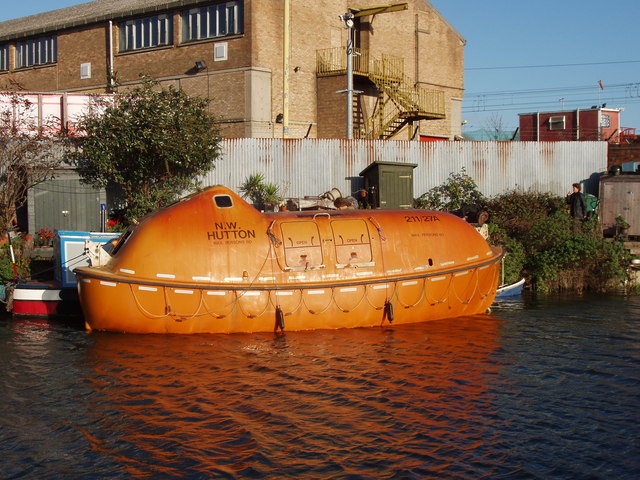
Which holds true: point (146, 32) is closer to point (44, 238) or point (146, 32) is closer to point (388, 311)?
point (44, 238)

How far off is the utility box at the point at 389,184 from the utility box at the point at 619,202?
6.47 m

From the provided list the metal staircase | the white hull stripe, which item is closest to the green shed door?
the white hull stripe

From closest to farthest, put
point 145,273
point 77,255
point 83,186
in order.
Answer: point 145,273
point 77,255
point 83,186

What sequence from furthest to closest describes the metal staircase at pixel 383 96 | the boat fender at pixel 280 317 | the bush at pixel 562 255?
the metal staircase at pixel 383 96, the bush at pixel 562 255, the boat fender at pixel 280 317

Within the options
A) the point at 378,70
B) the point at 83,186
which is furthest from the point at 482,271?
the point at 378,70

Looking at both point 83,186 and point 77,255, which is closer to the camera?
point 77,255

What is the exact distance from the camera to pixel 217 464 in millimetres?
7840

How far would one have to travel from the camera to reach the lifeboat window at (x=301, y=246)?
44.2ft

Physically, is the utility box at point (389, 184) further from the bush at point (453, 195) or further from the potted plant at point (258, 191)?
the potted plant at point (258, 191)

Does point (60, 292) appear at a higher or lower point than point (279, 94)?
lower

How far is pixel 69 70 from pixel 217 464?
102 ft

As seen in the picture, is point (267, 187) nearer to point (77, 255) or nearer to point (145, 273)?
point (77, 255)

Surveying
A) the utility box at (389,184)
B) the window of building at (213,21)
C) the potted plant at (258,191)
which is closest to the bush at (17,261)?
the potted plant at (258,191)

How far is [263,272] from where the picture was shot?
43.5 feet
